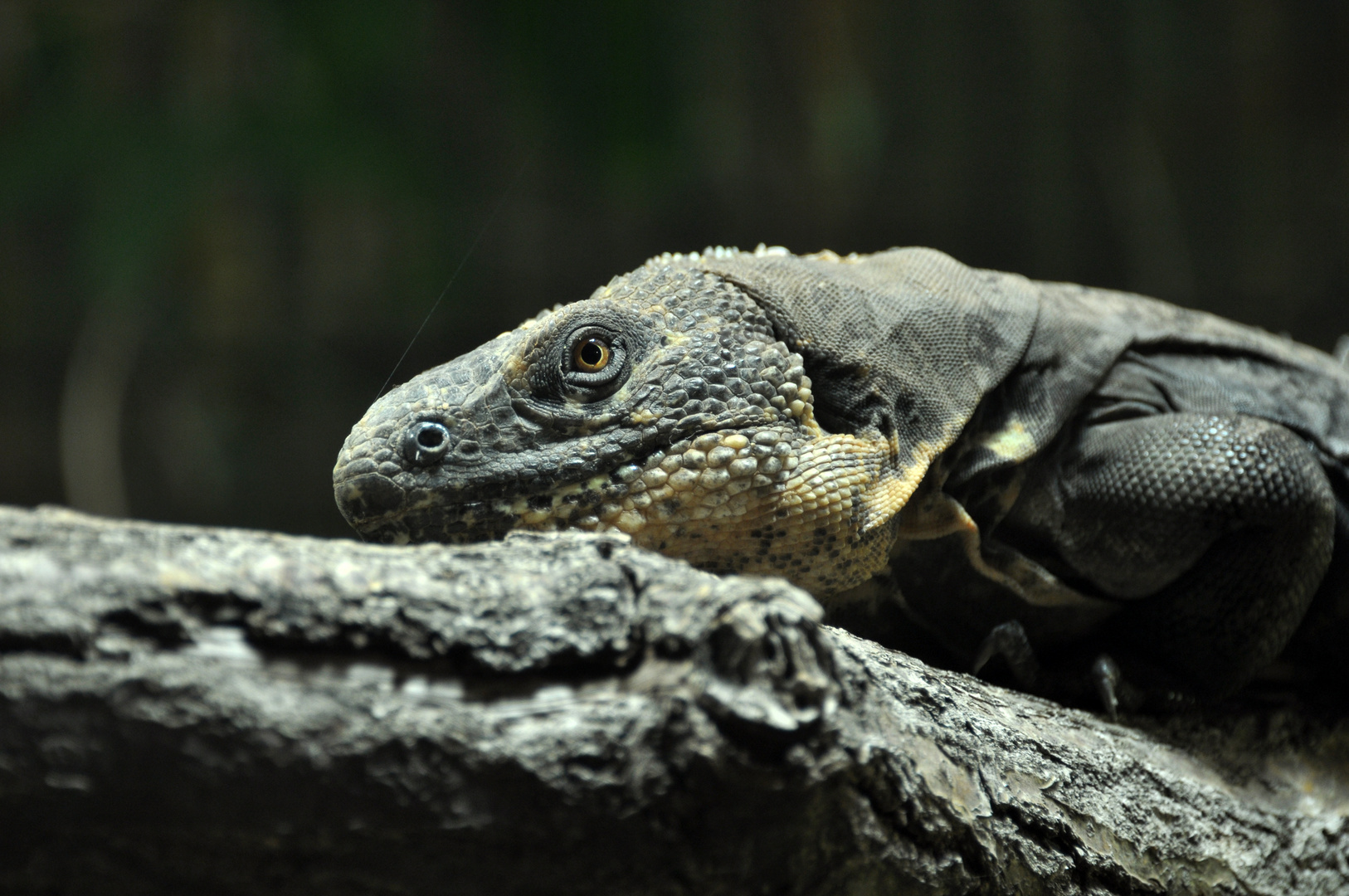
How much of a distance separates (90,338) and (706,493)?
8033 mm

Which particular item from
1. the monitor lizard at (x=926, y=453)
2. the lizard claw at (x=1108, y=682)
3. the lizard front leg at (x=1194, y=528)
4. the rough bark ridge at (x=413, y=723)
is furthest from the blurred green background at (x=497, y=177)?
the rough bark ridge at (x=413, y=723)

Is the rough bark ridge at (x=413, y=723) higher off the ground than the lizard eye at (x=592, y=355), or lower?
lower

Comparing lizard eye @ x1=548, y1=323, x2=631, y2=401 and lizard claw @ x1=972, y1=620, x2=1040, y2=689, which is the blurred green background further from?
lizard claw @ x1=972, y1=620, x2=1040, y2=689

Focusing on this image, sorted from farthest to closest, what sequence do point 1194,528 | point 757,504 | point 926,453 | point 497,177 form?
point 497,177 < point 1194,528 < point 926,453 < point 757,504

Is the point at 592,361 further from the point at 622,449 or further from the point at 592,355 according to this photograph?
the point at 622,449

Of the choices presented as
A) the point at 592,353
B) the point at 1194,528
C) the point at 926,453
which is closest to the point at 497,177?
the point at 592,353

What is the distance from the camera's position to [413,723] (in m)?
1.58

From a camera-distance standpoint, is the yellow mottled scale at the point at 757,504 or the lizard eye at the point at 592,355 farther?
the lizard eye at the point at 592,355

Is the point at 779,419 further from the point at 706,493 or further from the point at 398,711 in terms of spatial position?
the point at 398,711

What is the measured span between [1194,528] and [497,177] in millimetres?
6586

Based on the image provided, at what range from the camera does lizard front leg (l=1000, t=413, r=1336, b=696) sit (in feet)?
10.7

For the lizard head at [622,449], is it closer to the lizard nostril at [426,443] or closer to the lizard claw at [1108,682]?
the lizard nostril at [426,443]

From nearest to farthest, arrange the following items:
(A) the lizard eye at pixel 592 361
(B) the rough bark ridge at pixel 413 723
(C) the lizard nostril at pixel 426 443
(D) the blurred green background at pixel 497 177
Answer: (B) the rough bark ridge at pixel 413 723 → (C) the lizard nostril at pixel 426 443 → (A) the lizard eye at pixel 592 361 → (D) the blurred green background at pixel 497 177

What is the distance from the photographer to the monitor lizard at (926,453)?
2777 millimetres
